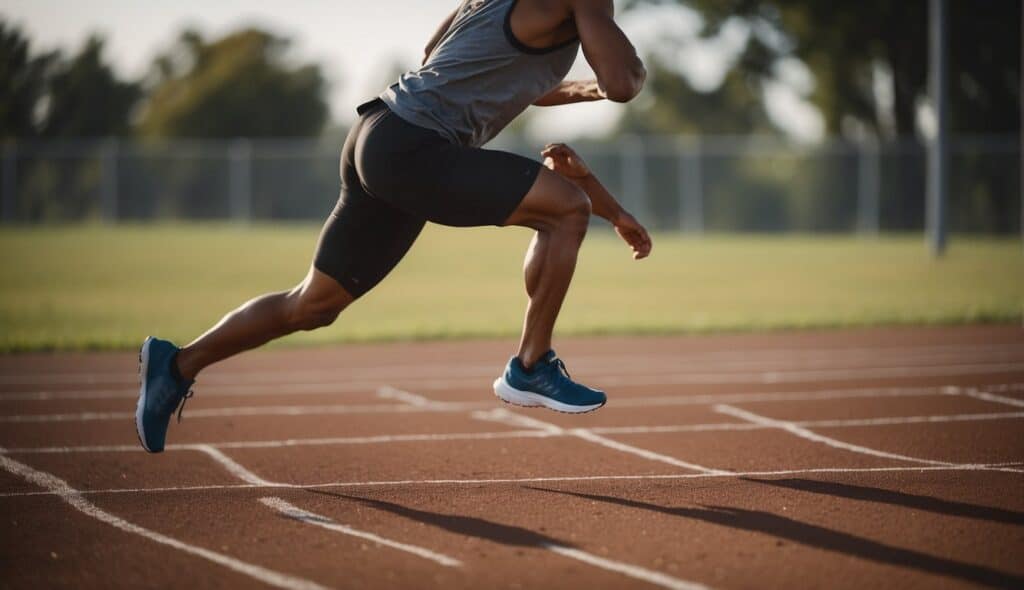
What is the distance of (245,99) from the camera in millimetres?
63469

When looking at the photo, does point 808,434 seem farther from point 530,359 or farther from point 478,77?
point 478,77

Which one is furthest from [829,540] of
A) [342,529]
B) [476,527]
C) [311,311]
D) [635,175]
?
[635,175]

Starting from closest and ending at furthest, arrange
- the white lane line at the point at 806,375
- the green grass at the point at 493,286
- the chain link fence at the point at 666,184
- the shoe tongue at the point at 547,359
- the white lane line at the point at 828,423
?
the shoe tongue at the point at 547,359 → the white lane line at the point at 828,423 → the white lane line at the point at 806,375 → the green grass at the point at 493,286 → the chain link fence at the point at 666,184

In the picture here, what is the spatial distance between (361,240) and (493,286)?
16.0 metres

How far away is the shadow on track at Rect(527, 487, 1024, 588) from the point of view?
4254mm

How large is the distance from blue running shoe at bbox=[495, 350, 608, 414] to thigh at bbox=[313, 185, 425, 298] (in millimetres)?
749

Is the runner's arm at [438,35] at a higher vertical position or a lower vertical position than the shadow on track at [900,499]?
higher

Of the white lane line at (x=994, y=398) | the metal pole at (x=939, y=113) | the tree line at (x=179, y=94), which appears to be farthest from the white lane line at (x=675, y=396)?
the tree line at (x=179, y=94)

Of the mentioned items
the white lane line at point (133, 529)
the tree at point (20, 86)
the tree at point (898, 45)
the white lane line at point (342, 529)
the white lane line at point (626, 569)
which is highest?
the tree at point (898, 45)

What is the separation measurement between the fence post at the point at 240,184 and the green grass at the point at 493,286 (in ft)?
16.1

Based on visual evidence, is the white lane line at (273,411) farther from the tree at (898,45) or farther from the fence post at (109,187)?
the tree at (898,45)

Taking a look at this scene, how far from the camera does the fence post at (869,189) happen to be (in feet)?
119

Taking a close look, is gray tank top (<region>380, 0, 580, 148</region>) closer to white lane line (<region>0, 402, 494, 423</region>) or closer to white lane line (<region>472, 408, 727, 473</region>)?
white lane line (<region>472, 408, 727, 473</region>)

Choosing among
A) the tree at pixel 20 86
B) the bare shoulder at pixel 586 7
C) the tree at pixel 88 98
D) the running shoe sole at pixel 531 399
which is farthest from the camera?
the tree at pixel 88 98
